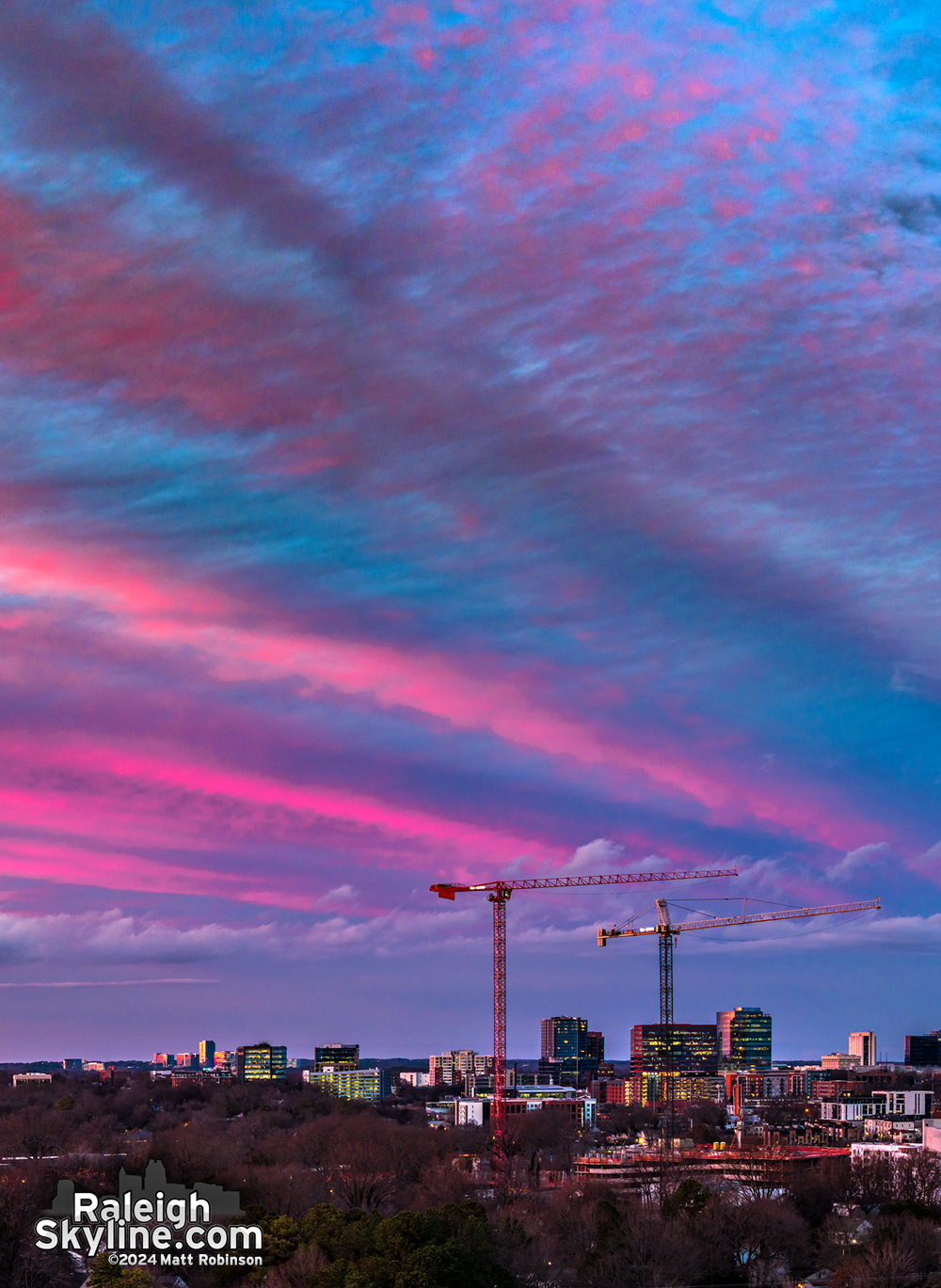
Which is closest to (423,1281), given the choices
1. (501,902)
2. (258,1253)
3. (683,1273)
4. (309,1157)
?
(258,1253)

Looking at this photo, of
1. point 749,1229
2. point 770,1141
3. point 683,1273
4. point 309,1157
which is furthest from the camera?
point 770,1141

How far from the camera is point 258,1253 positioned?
5106 centimetres

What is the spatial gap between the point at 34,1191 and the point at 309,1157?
36.6 meters

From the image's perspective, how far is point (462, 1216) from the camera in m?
55.1

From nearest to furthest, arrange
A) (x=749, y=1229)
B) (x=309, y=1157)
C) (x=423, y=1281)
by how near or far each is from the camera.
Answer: (x=423, y=1281), (x=749, y=1229), (x=309, y=1157)

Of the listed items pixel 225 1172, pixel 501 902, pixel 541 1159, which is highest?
pixel 501 902

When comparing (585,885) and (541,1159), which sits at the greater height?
(585,885)

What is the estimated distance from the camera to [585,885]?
151500 millimetres

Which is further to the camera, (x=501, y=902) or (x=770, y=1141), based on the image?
(x=501, y=902)

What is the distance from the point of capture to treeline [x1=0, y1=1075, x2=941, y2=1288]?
48594 mm

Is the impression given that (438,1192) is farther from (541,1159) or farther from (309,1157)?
(541,1159)

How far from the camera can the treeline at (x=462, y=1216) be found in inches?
1913

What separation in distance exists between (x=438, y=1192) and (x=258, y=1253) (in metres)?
30.3

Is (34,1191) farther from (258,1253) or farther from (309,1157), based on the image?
(309,1157)
